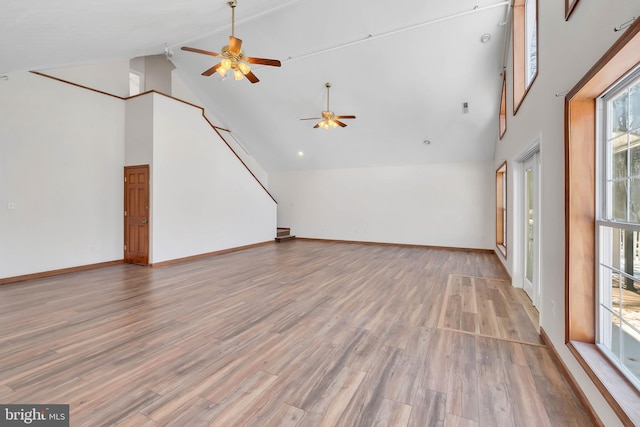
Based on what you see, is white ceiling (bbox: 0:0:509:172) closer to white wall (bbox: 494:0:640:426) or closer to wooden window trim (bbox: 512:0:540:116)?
wooden window trim (bbox: 512:0:540:116)

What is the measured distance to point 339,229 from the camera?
9.56 m

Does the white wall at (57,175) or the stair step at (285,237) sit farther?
the stair step at (285,237)

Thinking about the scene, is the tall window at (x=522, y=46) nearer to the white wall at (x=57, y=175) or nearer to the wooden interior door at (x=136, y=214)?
the wooden interior door at (x=136, y=214)

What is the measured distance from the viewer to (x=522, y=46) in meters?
3.96

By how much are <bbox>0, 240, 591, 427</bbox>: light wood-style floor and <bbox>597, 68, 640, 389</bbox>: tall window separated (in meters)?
0.49

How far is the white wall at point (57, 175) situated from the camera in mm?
4555

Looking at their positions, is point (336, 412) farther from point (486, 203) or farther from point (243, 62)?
point (486, 203)

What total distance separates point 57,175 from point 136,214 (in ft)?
4.59

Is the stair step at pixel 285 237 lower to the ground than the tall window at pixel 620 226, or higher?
lower

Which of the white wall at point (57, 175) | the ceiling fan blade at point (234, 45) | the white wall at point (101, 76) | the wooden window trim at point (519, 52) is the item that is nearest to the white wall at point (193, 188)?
the white wall at point (57, 175)

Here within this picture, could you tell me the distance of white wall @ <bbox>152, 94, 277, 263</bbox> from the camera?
5750mm

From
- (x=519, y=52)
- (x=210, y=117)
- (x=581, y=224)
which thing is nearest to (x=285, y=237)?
(x=210, y=117)

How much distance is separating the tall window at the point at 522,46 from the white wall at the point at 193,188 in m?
6.16

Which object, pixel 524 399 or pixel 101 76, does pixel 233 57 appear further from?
pixel 524 399
